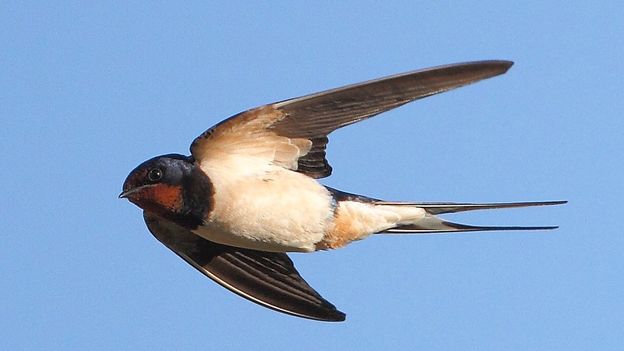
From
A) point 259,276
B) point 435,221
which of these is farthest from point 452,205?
point 259,276

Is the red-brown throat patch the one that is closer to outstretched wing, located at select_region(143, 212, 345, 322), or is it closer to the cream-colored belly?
the cream-colored belly

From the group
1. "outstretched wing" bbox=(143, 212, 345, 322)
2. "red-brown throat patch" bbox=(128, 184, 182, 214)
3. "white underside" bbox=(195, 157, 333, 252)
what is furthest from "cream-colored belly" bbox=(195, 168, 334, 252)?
"outstretched wing" bbox=(143, 212, 345, 322)

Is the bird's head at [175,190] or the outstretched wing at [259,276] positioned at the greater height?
the bird's head at [175,190]

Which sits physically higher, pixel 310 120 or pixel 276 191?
pixel 310 120

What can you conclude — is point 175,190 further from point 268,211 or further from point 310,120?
point 310,120

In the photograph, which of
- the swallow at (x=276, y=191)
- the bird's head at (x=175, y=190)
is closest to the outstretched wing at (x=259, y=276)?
the swallow at (x=276, y=191)

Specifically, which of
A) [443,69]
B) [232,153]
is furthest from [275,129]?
[443,69]

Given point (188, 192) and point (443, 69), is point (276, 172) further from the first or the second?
point (443, 69)

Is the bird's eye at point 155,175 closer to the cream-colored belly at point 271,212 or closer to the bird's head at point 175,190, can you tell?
the bird's head at point 175,190
